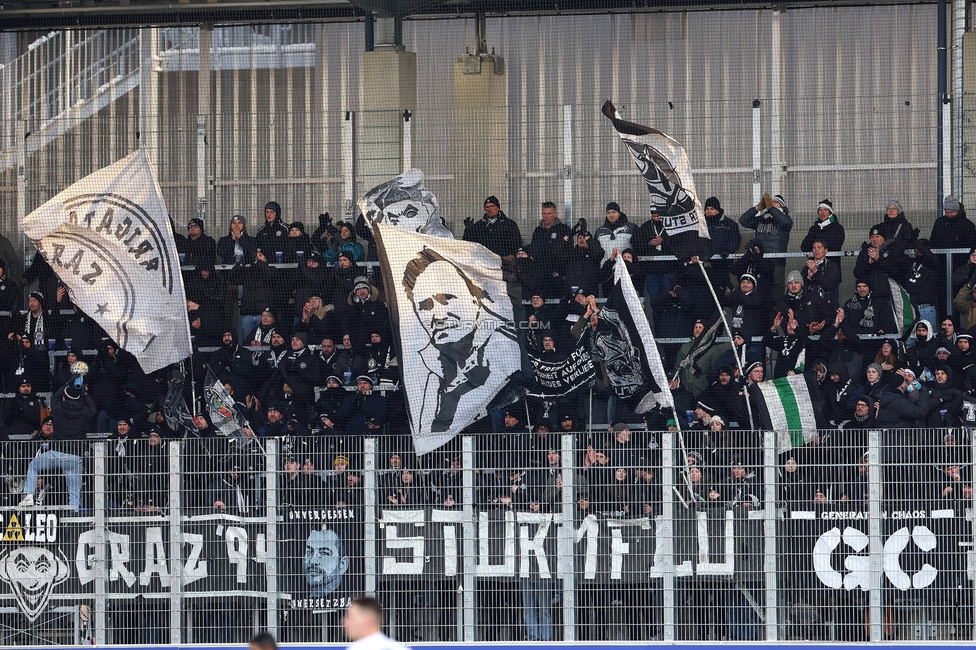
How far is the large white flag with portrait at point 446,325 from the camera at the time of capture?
14.1 meters

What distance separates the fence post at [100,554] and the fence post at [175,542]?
0.51m

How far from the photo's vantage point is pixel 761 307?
15328mm

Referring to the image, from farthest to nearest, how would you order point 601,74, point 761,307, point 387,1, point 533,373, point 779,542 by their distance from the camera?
point 601,74
point 387,1
point 761,307
point 533,373
point 779,542

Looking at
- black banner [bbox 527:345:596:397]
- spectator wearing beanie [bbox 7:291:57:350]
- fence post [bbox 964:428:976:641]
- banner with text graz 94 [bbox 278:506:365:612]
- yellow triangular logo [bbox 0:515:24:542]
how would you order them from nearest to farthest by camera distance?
fence post [bbox 964:428:976:641] → banner with text graz 94 [bbox 278:506:365:612] → yellow triangular logo [bbox 0:515:24:542] → black banner [bbox 527:345:596:397] → spectator wearing beanie [bbox 7:291:57:350]

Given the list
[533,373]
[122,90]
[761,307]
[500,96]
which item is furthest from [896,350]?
[122,90]

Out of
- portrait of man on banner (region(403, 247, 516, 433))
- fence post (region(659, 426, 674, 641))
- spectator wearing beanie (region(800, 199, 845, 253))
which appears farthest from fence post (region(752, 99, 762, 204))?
fence post (region(659, 426, 674, 641))

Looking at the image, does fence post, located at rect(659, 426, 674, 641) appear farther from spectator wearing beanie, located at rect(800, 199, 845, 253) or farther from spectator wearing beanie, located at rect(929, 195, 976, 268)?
spectator wearing beanie, located at rect(929, 195, 976, 268)

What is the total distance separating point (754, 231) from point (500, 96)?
4874 mm

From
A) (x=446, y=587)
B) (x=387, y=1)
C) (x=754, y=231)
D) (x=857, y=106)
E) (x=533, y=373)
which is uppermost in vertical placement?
(x=387, y=1)

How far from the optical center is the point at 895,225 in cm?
1545

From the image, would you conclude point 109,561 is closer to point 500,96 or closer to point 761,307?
point 761,307

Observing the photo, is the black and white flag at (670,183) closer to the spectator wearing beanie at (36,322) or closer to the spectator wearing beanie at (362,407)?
the spectator wearing beanie at (362,407)

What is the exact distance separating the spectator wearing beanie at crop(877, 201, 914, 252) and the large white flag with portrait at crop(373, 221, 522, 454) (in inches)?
151

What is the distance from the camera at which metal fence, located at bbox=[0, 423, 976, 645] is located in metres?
11.4
